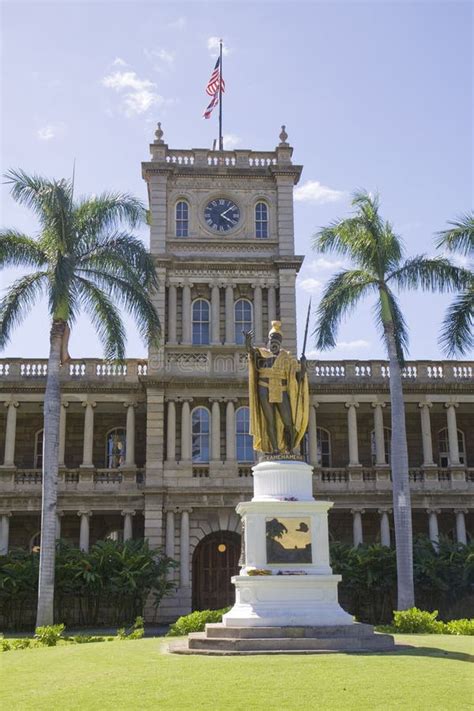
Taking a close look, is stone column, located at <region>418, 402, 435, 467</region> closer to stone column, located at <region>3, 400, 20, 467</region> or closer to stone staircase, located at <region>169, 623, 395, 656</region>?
stone column, located at <region>3, 400, 20, 467</region>

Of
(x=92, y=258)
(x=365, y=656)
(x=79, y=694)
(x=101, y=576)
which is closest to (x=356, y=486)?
(x=101, y=576)

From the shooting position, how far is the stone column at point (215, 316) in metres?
32.5

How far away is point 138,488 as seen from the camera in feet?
101

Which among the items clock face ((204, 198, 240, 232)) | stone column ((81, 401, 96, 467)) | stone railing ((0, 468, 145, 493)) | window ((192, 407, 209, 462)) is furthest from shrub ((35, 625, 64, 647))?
clock face ((204, 198, 240, 232))

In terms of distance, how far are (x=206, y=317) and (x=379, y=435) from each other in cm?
788

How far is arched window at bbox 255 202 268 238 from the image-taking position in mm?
34281

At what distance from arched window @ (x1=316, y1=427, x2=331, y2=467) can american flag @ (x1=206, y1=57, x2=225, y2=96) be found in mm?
14056

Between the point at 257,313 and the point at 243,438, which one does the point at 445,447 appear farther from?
the point at 257,313

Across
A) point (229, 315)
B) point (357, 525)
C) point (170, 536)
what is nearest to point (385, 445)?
point (357, 525)

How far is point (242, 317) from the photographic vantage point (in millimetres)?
33469

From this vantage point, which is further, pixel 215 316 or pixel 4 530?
pixel 215 316

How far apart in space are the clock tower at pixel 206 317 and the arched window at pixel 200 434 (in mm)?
36

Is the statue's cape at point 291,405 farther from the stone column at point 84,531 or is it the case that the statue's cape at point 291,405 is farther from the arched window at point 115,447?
the arched window at point 115,447

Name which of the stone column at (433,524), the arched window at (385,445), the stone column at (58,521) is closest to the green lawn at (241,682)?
the stone column at (58,521)
